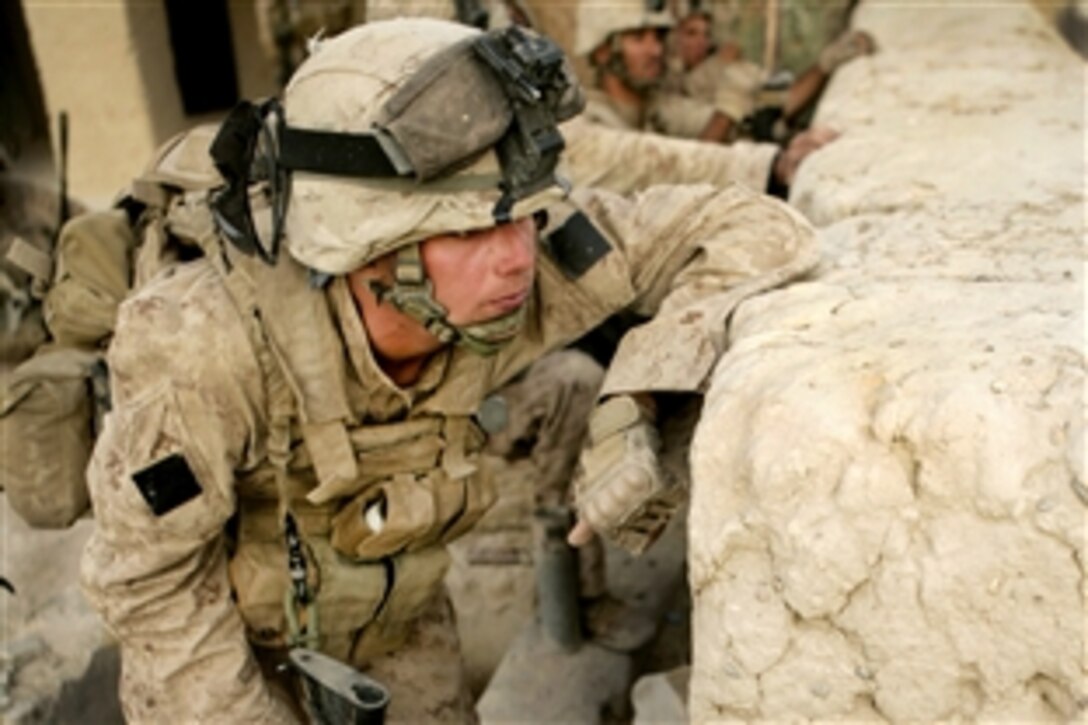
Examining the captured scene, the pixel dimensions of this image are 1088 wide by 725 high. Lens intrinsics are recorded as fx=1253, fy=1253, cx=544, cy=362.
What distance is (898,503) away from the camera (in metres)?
1.50

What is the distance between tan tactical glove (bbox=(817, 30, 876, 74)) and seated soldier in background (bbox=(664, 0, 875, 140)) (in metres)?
0.13

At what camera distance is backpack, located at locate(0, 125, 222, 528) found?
8.63 feet

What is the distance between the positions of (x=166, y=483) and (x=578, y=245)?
2.82 ft

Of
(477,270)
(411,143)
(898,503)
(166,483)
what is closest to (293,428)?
(166,483)

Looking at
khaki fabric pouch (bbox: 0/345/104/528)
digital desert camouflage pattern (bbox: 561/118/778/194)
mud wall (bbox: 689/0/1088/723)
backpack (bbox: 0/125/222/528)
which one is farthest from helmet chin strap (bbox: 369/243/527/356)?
digital desert camouflage pattern (bbox: 561/118/778/194)

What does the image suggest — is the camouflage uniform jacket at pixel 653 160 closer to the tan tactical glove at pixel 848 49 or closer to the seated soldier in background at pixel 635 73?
the seated soldier in background at pixel 635 73

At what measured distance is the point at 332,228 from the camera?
2014 millimetres

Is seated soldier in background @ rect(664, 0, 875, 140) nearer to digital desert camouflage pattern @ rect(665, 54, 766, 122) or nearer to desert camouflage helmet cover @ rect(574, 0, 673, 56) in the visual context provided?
digital desert camouflage pattern @ rect(665, 54, 766, 122)

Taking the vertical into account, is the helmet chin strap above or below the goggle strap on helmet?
below

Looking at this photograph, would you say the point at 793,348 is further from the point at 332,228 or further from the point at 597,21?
the point at 597,21

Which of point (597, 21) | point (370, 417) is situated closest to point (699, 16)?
point (597, 21)

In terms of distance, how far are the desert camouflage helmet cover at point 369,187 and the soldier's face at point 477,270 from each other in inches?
1.7

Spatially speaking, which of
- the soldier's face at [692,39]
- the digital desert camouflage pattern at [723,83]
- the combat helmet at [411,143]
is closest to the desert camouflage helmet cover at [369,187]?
the combat helmet at [411,143]

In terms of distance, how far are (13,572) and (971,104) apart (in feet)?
10.3
